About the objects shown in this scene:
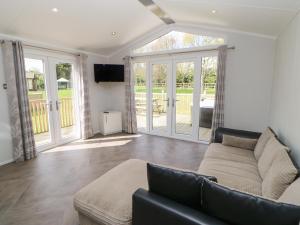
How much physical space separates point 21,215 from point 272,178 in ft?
8.94

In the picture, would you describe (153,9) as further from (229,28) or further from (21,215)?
(21,215)

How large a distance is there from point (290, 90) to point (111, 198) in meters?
2.59

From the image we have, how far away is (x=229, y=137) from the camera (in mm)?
3256

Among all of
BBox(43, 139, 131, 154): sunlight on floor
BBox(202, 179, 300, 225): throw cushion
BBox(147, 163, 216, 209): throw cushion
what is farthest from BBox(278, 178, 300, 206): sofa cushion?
BBox(43, 139, 131, 154): sunlight on floor

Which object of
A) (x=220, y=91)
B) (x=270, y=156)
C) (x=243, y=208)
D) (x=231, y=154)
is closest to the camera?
(x=243, y=208)

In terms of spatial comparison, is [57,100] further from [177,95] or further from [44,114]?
[177,95]

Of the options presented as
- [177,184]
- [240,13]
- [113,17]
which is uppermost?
[113,17]

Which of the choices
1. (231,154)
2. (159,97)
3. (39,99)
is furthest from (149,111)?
(231,154)

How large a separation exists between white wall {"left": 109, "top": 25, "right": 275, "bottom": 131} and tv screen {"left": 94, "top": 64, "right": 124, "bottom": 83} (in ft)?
8.14

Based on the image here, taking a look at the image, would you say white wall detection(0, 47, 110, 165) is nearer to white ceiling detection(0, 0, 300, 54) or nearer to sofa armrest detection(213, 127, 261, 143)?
white ceiling detection(0, 0, 300, 54)

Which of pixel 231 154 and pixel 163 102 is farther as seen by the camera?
pixel 163 102

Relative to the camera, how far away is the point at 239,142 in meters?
3.16

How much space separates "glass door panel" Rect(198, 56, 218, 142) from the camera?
14.3ft

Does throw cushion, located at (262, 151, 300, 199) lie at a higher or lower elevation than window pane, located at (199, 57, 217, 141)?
lower
